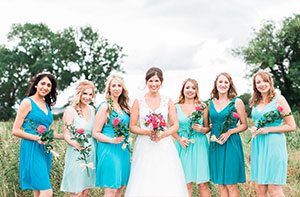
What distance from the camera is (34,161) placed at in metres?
4.39

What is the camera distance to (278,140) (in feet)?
15.5

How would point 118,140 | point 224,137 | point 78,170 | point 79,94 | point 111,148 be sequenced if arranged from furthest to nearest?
point 79,94 → point 224,137 → point 78,170 → point 111,148 → point 118,140

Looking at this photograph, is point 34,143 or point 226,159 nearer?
point 34,143

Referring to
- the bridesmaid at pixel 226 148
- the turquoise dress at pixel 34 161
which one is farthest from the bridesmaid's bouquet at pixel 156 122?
the turquoise dress at pixel 34 161

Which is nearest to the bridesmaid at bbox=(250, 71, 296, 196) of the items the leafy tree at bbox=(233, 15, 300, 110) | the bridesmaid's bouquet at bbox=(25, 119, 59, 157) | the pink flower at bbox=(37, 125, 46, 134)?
the bridesmaid's bouquet at bbox=(25, 119, 59, 157)

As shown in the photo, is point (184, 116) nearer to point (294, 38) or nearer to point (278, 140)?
point (278, 140)

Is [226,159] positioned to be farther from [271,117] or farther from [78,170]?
[78,170]

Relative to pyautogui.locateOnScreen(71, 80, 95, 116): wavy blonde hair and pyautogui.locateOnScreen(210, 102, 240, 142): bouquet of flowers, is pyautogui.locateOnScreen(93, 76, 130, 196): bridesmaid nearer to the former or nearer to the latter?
pyautogui.locateOnScreen(71, 80, 95, 116): wavy blonde hair

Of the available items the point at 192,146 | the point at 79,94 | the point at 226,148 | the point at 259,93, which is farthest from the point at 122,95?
the point at 259,93

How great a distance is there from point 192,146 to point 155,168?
0.94m

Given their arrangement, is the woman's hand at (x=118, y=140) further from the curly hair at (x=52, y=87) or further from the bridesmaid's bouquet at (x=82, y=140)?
the curly hair at (x=52, y=87)

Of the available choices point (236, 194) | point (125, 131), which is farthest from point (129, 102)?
point (236, 194)

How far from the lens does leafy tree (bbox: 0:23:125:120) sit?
1251 inches

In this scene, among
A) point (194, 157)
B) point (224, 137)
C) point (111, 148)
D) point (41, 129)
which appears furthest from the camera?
point (194, 157)
